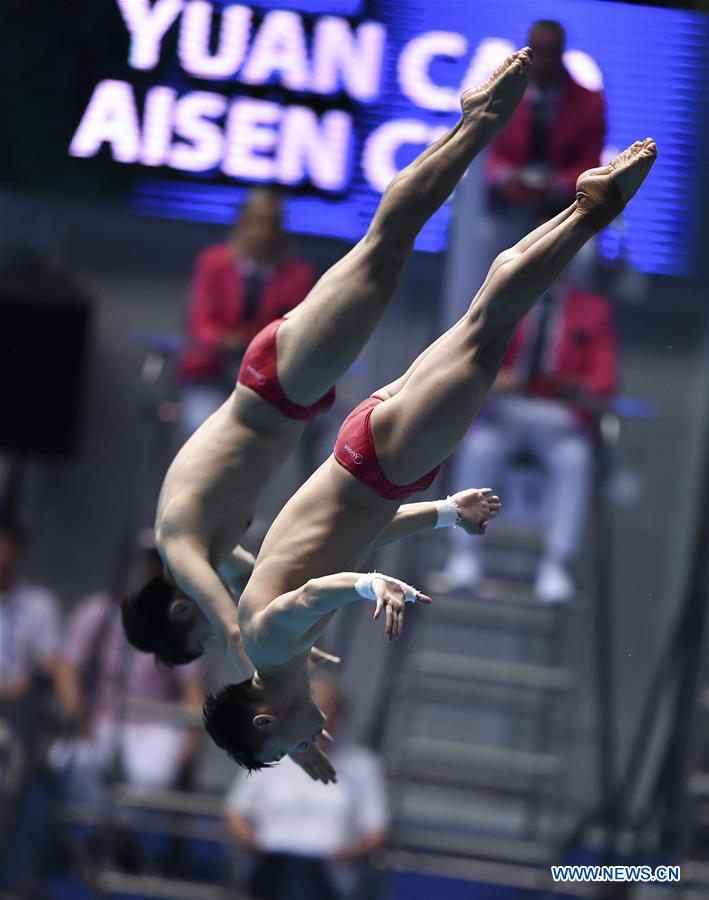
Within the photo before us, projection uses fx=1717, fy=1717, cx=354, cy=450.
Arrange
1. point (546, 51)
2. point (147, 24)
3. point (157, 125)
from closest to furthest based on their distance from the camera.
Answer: point (546, 51), point (147, 24), point (157, 125)

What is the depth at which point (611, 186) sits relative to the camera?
352cm

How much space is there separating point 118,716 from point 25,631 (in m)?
0.57

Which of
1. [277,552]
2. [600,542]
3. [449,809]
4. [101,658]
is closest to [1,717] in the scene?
[101,658]

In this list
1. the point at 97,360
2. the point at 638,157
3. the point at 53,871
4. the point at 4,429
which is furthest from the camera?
the point at 97,360

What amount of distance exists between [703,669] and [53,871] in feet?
7.96

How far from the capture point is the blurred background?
15.4 ft

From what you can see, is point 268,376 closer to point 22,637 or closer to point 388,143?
point 388,143

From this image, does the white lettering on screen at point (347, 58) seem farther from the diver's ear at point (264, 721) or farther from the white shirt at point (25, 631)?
the white shirt at point (25, 631)

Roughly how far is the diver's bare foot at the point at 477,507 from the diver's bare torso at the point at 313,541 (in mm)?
166

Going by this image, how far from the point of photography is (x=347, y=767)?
229 inches

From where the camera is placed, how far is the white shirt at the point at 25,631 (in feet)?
20.6

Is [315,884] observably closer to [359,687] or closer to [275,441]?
[359,687]

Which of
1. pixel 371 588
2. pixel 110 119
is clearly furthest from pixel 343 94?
pixel 371 588

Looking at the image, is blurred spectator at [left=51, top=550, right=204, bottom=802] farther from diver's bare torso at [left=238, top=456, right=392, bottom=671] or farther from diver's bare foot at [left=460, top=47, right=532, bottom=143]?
diver's bare foot at [left=460, top=47, right=532, bottom=143]
